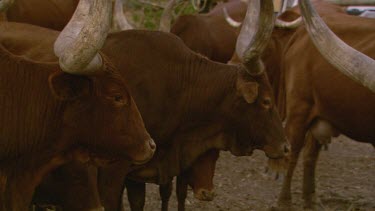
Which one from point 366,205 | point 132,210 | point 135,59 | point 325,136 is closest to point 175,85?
point 135,59

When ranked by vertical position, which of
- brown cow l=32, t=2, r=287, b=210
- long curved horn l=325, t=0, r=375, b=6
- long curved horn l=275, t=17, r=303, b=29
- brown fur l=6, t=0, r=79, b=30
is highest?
long curved horn l=325, t=0, r=375, b=6

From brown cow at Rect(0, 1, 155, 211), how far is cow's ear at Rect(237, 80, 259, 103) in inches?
54.9

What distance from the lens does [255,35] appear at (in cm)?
539

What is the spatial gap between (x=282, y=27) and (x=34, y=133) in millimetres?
4890

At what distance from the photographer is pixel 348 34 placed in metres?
6.89

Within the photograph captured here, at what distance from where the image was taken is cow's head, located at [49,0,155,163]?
158 inches

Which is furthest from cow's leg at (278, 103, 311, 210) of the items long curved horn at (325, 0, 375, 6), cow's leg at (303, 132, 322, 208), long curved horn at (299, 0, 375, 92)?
long curved horn at (299, 0, 375, 92)

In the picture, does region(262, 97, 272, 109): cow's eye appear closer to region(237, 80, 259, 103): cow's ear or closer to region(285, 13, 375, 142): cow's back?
region(237, 80, 259, 103): cow's ear

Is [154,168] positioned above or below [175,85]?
below

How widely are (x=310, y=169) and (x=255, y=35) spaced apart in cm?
246

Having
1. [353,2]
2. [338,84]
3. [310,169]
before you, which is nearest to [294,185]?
[310,169]

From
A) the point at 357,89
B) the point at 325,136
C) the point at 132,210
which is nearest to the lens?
the point at 132,210

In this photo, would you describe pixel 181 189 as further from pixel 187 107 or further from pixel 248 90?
pixel 248 90

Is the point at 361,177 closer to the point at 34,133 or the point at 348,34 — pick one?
the point at 348,34
